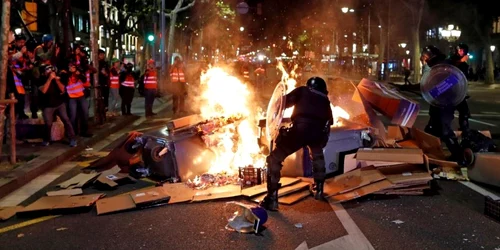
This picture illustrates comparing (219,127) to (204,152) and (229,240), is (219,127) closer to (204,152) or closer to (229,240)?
(204,152)

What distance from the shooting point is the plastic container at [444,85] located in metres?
8.92

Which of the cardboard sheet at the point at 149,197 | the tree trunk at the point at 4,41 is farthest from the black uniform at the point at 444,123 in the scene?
the tree trunk at the point at 4,41

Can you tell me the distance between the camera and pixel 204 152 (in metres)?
7.99

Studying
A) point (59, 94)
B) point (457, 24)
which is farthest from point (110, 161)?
point (457, 24)

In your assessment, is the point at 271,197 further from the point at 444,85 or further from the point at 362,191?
the point at 444,85

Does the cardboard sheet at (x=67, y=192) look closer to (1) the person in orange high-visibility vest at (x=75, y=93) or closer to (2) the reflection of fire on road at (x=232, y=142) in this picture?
(2) the reflection of fire on road at (x=232, y=142)

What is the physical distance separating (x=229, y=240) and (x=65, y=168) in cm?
490

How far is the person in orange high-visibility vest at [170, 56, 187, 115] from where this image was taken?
1742 cm

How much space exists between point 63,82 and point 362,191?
6766 mm

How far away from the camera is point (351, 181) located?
7.11 m

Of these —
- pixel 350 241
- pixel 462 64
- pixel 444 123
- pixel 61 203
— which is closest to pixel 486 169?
pixel 444 123

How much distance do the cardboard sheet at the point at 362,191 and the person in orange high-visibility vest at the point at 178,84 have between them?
11.4m

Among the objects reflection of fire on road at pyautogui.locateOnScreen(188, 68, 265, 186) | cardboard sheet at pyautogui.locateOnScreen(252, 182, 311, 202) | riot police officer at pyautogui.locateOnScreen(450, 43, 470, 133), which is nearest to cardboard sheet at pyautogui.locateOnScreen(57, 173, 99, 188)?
reflection of fire on road at pyautogui.locateOnScreen(188, 68, 265, 186)

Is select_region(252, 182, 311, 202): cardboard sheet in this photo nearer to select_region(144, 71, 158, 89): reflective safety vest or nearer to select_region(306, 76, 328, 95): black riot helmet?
select_region(306, 76, 328, 95): black riot helmet
